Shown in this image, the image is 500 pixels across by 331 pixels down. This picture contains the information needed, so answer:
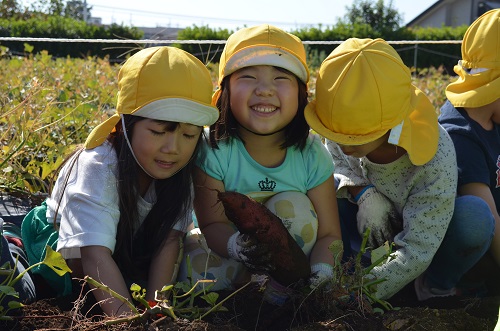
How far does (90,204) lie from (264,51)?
0.80 meters

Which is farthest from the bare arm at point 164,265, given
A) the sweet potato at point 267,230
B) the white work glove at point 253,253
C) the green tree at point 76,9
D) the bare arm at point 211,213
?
the green tree at point 76,9

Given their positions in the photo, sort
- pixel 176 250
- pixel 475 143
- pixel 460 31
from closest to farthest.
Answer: pixel 176 250
pixel 475 143
pixel 460 31

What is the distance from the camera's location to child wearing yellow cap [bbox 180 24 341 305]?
2365 mm

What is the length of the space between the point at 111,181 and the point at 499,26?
171 cm

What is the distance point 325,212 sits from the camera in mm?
2520

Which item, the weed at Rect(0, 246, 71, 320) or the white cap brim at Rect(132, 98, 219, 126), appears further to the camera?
the white cap brim at Rect(132, 98, 219, 126)

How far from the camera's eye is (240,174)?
250 centimetres

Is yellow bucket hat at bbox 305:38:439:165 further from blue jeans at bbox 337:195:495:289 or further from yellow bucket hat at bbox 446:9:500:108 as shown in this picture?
yellow bucket hat at bbox 446:9:500:108

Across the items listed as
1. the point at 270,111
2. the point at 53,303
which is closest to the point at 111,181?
the point at 53,303

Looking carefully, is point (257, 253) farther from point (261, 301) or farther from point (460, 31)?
point (460, 31)

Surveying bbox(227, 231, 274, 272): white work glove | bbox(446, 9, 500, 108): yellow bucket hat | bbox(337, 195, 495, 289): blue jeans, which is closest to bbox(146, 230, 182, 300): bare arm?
bbox(227, 231, 274, 272): white work glove

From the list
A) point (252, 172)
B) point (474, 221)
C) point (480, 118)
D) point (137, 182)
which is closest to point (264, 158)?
point (252, 172)

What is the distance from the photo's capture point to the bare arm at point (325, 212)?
2451 millimetres

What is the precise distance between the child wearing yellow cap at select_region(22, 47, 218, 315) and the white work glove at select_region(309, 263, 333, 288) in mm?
479
